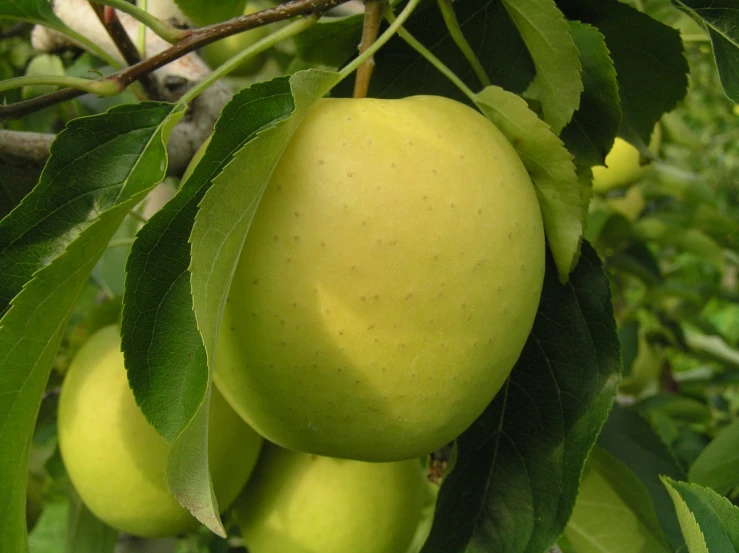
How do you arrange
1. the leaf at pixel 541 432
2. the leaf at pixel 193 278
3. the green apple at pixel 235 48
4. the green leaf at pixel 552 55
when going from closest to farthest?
the leaf at pixel 193 278, the green leaf at pixel 552 55, the leaf at pixel 541 432, the green apple at pixel 235 48

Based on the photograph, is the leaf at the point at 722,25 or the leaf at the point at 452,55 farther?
the leaf at the point at 452,55

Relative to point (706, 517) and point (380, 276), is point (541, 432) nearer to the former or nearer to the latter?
point (706, 517)

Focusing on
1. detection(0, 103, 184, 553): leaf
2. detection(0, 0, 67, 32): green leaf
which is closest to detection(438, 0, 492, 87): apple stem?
detection(0, 103, 184, 553): leaf

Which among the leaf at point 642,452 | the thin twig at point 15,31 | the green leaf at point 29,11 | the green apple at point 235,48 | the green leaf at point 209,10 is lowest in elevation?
Result: the leaf at point 642,452

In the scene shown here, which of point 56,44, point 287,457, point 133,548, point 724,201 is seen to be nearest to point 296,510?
point 287,457

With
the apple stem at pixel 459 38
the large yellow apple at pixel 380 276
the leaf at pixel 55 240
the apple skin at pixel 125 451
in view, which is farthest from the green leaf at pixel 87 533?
the apple stem at pixel 459 38

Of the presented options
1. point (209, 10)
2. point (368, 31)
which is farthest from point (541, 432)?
point (209, 10)

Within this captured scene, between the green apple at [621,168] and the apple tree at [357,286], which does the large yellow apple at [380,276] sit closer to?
the apple tree at [357,286]

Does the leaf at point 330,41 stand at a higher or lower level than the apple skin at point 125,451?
higher
